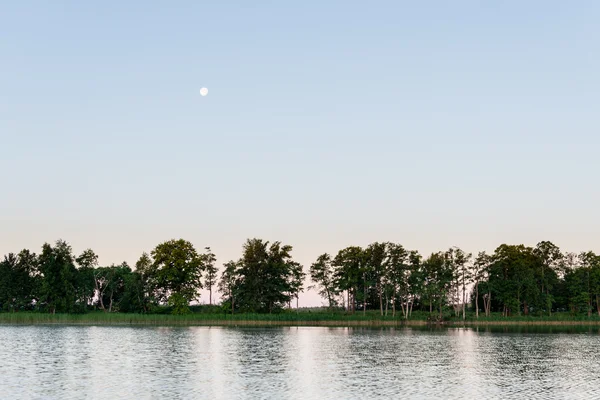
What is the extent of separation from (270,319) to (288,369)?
89425 mm

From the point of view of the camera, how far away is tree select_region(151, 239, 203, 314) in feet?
481

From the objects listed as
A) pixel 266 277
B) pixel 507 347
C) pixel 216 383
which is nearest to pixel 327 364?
pixel 216 383

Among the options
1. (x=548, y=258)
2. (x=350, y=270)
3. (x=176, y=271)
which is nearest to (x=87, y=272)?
Result: (x=176, y=271)

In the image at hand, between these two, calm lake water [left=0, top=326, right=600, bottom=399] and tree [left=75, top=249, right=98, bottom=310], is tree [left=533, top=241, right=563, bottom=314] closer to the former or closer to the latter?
calm lake water [left=0, top=326, right=600, bottom=399]

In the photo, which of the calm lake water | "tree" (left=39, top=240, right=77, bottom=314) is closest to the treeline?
"tree" (left=39, top=240, right=77, bottom=314)

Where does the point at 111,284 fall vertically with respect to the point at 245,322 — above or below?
above

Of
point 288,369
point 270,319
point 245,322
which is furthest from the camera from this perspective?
point 270,319

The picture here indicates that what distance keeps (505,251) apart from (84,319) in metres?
99.7

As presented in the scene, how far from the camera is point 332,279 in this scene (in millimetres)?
165250

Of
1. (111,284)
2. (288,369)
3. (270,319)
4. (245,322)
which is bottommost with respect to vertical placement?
(245,322)

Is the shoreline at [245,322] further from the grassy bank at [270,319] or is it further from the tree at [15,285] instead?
the tree at [15,285]

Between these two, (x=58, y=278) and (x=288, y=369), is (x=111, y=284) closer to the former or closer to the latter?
(x=58, y=278)

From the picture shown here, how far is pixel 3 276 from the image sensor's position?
519 ft

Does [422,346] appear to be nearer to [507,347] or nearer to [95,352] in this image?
[507,347]
